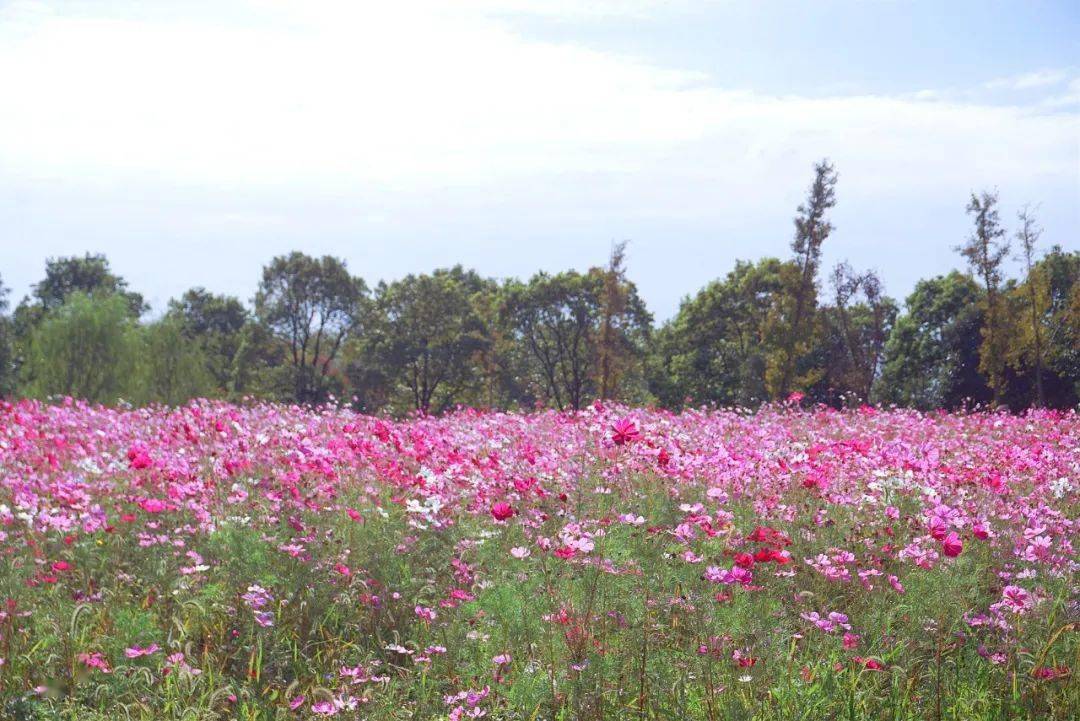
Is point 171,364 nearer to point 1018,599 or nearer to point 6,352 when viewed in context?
point 6,352

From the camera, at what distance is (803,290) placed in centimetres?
3014

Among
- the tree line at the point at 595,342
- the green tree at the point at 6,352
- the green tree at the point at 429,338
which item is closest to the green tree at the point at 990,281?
the tree line at the point at 595,342

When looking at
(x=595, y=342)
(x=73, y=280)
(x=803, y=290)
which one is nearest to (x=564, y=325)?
(x=595, y=342)

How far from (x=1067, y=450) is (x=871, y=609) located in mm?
5383

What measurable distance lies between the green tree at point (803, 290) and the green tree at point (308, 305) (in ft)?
66.3

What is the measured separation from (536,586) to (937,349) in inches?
1335

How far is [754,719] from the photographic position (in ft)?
14.1

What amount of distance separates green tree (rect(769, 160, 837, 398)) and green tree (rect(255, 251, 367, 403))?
20.2m

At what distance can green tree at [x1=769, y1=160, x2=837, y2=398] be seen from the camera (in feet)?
98.0

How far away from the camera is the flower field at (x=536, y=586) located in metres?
4.54

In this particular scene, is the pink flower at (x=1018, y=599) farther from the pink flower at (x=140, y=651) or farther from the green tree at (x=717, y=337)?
the green tree at (x=717, y=337)

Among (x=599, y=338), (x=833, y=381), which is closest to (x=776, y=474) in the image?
(x=599, y=338)

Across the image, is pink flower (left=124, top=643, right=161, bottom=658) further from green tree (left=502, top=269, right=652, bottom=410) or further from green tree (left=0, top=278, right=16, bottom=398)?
green tree (left=0, top=278, right=16, bottom=398)

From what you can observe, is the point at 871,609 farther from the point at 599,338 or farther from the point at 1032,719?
the point at 599,338
